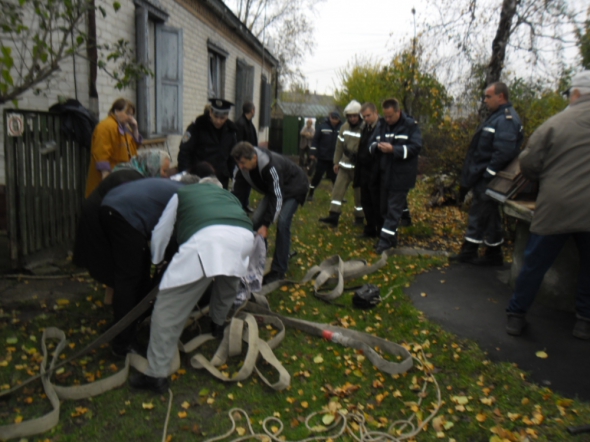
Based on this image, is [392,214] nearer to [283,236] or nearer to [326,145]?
[283,236]

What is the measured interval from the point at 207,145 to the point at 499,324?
14.3 ft

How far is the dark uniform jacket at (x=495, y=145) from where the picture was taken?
5.50 m

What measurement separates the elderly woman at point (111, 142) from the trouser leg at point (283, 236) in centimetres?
178

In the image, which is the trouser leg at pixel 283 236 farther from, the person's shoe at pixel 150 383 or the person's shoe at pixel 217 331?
the person's shoe at pixel 150 383

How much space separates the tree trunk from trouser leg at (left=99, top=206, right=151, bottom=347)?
7.89 meters

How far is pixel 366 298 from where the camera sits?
4895 mm

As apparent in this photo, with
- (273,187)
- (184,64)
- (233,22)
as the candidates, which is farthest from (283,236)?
(233,22)

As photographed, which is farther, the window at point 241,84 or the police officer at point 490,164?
the window at point 241,84

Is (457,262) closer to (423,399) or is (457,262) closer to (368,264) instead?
(368,264)

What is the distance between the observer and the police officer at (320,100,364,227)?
8.03 meters

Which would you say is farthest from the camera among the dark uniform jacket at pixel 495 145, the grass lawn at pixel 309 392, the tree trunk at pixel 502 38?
the tree trunk at pixel 502 38

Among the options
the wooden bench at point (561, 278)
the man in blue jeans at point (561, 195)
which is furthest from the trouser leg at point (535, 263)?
the wooden bench at point (561, 278)

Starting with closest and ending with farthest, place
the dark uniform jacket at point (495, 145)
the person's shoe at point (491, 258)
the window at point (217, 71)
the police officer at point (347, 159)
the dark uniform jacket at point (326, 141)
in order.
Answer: the dark uniform jacket at point (495, 145)
the person's shoe at point (491, 258)
the police officer at point (347, 159)
the dark uniform jacket at point (326, 141)
the window at point (217, 71)

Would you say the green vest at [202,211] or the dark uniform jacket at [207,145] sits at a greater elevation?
the dark uniform jacket at [207,145]
